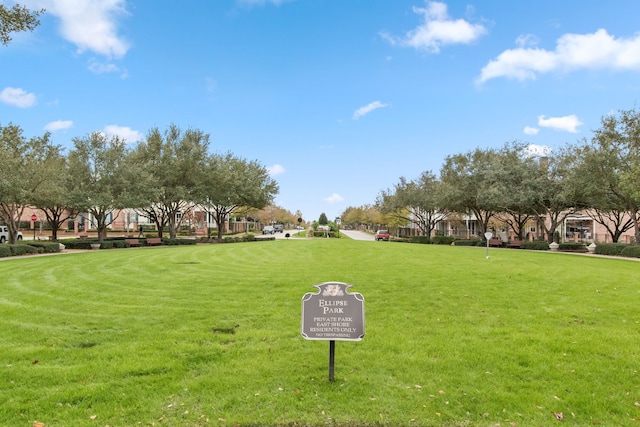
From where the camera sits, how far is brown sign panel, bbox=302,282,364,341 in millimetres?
4379

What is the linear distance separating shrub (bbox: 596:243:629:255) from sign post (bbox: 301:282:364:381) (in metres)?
27.2

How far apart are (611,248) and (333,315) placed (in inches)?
1103

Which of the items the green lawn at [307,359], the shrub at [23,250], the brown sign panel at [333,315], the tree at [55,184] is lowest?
the green lawn at [307,359]

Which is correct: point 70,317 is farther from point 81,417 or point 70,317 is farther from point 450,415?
point 450,415

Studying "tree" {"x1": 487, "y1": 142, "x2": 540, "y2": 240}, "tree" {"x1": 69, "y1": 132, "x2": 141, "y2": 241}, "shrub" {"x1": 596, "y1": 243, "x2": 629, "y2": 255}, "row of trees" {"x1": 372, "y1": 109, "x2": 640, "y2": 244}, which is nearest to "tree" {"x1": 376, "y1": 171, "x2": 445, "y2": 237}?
"row of trees" {"x1": 372, "y1": 109, "x2": 640, "y2": 244}

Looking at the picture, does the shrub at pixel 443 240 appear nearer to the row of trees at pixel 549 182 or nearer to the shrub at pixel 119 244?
the row of trees at pixel 549 182

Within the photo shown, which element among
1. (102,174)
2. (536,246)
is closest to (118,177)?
(102,174)

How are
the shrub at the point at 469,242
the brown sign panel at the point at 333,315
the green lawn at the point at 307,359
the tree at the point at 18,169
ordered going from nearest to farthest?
the green lawn at the point at 307,359 → the brown sign panel at the point at 333,315 → the tree at the point at 18,169 → the shrub at the point at 469,242

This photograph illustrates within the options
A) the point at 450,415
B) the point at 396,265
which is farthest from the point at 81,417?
the point at 396,265

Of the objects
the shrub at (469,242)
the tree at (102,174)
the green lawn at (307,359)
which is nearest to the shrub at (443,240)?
the shrub at (469,242)

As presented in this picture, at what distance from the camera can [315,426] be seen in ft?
12.0

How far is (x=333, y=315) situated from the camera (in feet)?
14.6

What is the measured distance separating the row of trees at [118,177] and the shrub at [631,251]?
95.1ft

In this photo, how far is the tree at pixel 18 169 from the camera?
2070 cm
